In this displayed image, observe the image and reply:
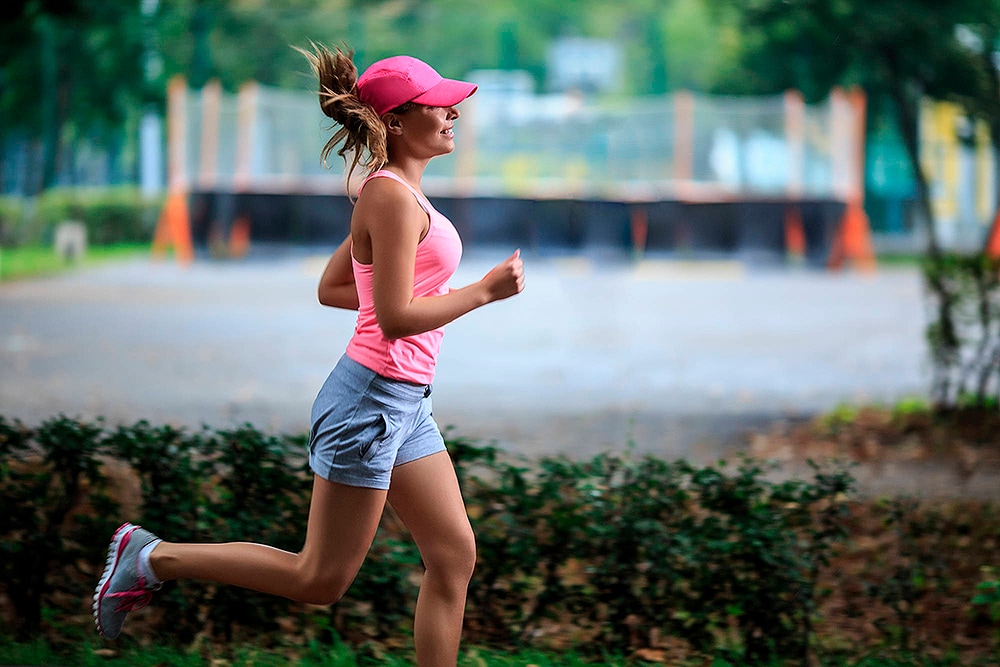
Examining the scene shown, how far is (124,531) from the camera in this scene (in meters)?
3.72

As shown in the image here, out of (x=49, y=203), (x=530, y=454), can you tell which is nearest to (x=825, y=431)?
(x=530, y=454)

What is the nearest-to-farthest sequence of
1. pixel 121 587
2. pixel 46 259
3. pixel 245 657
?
pixel 121 587 → pixel 245 657 → pixel 46 259

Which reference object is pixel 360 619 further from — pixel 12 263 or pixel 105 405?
pixel 12 263

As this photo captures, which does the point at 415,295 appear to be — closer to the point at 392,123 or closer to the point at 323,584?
the point at 392,123

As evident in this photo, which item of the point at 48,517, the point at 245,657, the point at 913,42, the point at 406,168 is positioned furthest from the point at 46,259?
the point at 406,168

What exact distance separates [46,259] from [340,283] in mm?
24290

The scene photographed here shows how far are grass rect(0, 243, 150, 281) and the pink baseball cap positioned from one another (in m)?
19.8

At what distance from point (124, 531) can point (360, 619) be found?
1.10m

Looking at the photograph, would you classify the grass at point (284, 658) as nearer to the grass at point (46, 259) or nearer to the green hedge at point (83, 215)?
the grass at point (46, 259)

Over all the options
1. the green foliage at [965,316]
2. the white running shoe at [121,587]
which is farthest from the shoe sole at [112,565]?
the green foliage at [965,316]

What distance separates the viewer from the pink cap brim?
3.37 metres

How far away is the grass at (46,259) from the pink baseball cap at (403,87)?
780 inches

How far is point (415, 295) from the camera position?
3377mm

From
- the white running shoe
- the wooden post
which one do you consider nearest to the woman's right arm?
the white running shoe
